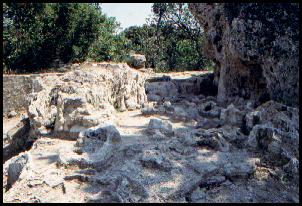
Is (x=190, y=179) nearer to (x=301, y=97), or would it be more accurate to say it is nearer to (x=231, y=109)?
(x=231, y=109)

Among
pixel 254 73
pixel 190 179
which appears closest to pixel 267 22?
pixel 254 73

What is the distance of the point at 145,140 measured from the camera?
712 centimetres

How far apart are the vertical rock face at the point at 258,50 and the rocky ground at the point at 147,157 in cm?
159

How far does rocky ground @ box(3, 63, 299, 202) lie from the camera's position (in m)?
4.94

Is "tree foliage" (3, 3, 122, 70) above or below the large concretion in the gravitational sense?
above

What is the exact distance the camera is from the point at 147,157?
18.6 feet

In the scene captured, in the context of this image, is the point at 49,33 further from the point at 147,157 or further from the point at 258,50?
the point at 147,157

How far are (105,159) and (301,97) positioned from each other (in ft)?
16.7

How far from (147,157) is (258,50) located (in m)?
5.22

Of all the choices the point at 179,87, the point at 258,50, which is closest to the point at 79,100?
the point at 258,50

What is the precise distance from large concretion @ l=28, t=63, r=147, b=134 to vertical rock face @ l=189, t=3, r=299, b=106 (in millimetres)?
3254

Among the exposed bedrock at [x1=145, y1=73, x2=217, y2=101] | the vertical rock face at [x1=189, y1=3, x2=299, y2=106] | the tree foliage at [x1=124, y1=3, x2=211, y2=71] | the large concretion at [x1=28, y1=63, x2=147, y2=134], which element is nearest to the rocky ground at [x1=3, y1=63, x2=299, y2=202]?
the large concretion at [x1=28, y1=63, x2=147, y2=134]

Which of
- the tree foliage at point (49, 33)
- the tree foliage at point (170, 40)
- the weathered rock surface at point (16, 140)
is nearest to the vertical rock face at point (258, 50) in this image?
the weathered rock surface at point (16, 140)

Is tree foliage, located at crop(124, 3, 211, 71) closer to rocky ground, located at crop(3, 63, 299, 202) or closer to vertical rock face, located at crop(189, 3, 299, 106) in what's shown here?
vertical rock face, located at crop(189, 3, 299, 106)
